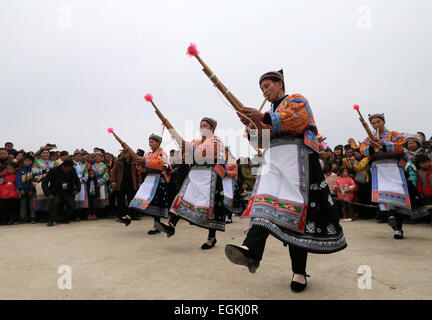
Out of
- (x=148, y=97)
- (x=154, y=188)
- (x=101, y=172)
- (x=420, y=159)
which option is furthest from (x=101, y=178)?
(x=420, y=159)

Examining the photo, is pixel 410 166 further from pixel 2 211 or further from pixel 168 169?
pixel 2 211

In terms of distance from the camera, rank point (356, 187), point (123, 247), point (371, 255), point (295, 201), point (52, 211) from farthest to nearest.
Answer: point (356, 187), point (52, 211), point (123, 247), point (371, 255), point (295, 201)

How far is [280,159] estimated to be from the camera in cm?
257

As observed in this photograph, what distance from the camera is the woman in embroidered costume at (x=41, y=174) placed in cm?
763

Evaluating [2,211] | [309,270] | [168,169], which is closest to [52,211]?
[2,211]

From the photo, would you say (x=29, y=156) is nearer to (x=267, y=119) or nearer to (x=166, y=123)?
(x=166, y=123)

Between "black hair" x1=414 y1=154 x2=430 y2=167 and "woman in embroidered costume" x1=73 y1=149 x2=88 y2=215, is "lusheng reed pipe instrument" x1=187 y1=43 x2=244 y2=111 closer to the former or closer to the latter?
"black hair" x1=414 y1=154 x2=430 y2=167

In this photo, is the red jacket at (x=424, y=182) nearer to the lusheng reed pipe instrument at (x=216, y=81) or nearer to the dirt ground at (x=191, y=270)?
→ the dirt ground at (x=191, y=270)

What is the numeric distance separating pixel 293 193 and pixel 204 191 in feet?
6.86

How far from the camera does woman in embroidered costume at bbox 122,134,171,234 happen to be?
5.75 meters

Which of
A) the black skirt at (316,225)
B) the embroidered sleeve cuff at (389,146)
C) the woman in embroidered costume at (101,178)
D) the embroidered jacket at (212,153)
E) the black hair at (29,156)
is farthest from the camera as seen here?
the woman in embroidered costume at (101,178)

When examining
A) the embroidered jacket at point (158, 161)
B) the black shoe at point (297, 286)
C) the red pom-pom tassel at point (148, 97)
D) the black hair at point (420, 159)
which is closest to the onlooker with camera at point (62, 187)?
the embroidered jacket at point (158, 161)

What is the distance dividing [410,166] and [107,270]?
20.6 ft

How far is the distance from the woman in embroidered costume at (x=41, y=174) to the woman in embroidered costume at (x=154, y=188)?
3.17m
